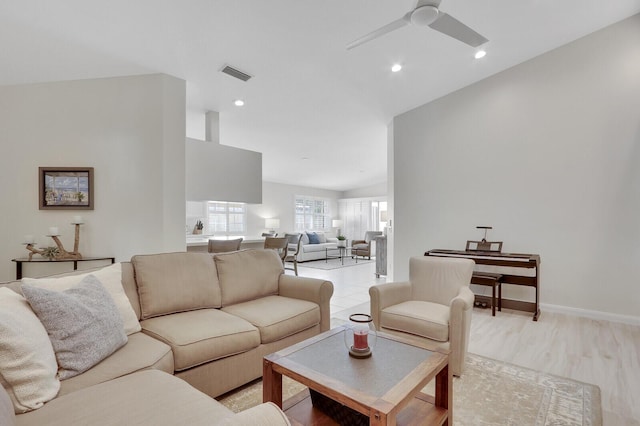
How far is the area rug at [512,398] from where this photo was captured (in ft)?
5.90

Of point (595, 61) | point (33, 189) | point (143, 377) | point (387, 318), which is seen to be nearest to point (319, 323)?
point (387, 318)

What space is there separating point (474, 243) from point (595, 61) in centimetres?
256

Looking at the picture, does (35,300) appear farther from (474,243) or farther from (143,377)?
(474,243)

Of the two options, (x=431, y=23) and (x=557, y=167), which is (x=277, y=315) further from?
(x=557, y=167)

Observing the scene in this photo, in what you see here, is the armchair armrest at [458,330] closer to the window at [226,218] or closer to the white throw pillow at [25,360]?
the white throw pillow at [25,360]

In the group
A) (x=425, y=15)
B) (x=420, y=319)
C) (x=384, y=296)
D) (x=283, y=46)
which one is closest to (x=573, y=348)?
(x=420, y=319)

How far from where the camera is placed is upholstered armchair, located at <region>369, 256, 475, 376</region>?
2.24 m

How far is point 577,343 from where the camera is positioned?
2.93 meters

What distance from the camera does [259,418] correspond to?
84 centimetres

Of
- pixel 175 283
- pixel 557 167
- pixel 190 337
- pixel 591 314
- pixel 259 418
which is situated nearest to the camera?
pixel 259 418

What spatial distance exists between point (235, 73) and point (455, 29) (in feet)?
7.90

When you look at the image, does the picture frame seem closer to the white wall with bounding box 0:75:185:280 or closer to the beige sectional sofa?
the white wall with bounding box 0:75:185:280

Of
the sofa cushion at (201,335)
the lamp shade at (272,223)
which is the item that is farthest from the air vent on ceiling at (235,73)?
the lamp shade at (272,223)

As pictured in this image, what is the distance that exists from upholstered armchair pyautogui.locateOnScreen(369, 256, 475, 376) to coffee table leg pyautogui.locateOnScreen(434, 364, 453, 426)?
43cm
